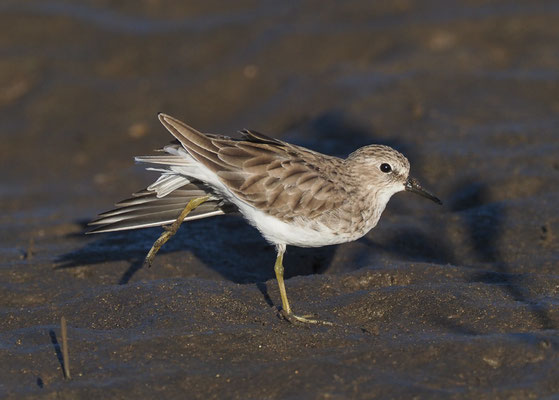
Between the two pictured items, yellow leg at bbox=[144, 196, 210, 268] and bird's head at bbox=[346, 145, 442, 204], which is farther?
yellow leg at bbox=[144, 196, 210, 268]

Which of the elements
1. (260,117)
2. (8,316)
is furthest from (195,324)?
(260,117)

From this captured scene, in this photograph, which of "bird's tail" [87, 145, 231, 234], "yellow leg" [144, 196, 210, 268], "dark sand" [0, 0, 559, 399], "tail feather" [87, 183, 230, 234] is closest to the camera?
"dark sand" [0, 0, 559, 399]

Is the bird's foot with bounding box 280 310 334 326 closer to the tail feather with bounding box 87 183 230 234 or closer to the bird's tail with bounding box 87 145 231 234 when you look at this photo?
the bird's tail with bounding box 87 145 231 234

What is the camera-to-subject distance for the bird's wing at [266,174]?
684 centimetres

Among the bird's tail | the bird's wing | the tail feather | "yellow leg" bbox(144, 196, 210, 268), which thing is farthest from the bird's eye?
the tail feather

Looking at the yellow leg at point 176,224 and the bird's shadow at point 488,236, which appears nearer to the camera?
the bird's shadow at point 488,236

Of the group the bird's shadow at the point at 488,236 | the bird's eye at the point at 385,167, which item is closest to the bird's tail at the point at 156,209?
the bird's eye at the point at 385,167

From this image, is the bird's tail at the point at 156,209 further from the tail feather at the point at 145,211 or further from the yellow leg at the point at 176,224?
the yellow leg at the point at 176,224

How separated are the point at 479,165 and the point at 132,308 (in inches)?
185

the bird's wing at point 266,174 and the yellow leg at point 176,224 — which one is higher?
the bird's wing at point 266,174

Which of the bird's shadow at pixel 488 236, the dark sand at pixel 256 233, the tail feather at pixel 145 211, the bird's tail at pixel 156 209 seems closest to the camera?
the dark sand at pixel 256 233

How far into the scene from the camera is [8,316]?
6.84m

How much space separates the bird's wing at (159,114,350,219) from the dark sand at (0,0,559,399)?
739mm

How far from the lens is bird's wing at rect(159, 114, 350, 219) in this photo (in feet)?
22.5
